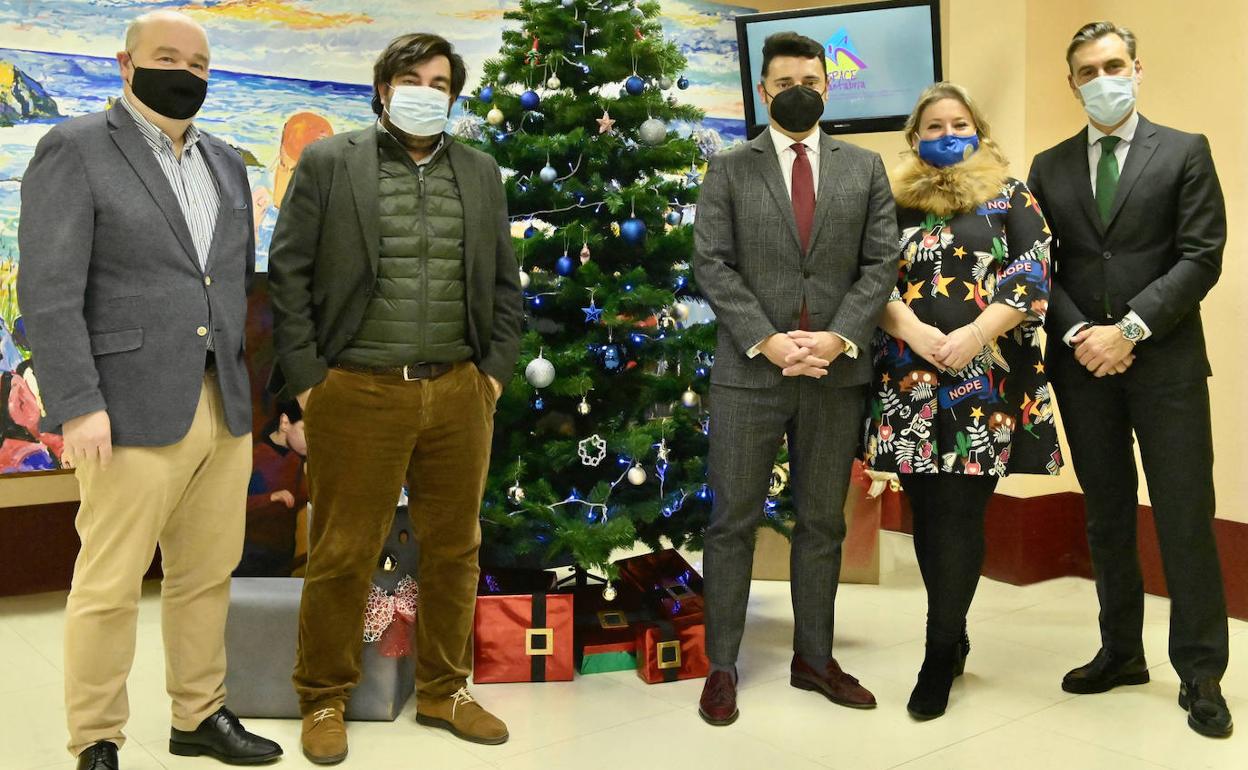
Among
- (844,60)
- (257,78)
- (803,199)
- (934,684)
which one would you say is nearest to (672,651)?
(934,684)

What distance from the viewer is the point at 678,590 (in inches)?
140

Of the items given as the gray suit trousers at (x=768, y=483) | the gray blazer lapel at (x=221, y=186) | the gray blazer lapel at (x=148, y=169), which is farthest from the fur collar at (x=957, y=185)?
the gray blazer lapel at (x=148, y=169)

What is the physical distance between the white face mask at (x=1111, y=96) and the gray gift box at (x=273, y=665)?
8.08ft

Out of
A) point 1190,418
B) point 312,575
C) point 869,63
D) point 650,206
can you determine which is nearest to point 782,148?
point 650,206

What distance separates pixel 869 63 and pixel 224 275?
3.45m

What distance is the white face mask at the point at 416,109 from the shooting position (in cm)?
263

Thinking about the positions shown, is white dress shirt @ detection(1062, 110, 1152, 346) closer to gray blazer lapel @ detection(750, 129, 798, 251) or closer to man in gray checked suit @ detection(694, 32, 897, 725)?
man in gray checked suit @ detection(694, 32, 897, 725)

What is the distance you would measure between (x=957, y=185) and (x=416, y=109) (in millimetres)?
1484

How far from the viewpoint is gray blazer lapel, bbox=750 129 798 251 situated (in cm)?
296

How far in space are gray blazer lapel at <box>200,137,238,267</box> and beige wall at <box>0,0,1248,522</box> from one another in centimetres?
240

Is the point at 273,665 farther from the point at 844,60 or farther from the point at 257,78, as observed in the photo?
the point at 844,60

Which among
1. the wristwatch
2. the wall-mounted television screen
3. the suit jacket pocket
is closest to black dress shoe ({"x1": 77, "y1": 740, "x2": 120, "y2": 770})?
the suit jacket pocket

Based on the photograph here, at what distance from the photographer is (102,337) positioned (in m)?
2.32

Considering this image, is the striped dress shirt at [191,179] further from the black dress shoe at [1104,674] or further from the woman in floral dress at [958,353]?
the black dress shoe at [1104,674]
